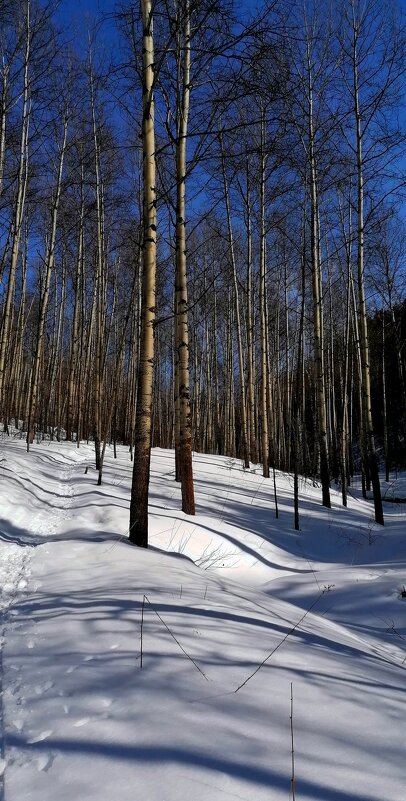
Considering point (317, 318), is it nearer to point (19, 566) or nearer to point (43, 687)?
point (19, 566)

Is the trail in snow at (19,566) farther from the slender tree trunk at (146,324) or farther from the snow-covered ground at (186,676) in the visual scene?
the slender tree trunk at (146,324)

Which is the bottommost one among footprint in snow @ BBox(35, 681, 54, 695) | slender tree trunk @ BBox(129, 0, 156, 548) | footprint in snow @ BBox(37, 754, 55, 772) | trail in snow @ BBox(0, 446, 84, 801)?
trail in snow @ BBox(0, 446, 84, 801)

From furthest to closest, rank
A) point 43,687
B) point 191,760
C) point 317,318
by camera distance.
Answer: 1. point 317,318
2. point 43,687
3. point 191,760

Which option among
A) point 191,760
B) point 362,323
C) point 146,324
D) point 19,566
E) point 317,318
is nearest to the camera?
point 191,760

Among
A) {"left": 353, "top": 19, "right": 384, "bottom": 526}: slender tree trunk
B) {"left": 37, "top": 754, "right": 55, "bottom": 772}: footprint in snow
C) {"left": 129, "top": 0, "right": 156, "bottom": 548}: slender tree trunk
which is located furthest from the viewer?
{"left": 353, "top": 19, "right": 384, "bottom": 526}: slender tree trunk

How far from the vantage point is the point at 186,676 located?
2.18 metres

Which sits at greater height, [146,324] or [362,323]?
[362,323]

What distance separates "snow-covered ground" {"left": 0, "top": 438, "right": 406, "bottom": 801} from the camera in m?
1.53

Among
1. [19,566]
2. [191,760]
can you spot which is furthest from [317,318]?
[191,760]

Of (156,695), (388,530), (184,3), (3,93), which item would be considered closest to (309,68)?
(184,3)

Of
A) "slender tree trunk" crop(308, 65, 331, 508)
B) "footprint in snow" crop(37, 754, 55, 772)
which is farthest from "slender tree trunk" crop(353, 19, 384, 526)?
"footprint in snow" crop(37, 754, 55, 772)

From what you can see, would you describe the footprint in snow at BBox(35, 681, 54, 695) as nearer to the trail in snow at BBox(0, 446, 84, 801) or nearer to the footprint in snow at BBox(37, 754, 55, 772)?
the trail in snow at BBox(0, 446, 84, 801)

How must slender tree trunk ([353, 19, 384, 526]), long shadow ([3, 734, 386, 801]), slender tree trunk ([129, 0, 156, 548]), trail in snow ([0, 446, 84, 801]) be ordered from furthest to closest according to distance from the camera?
slender tree trunk ([353, 19, 384, 526]), slender tree trunk ([129, 0, 156, 548]), trail in snow ([0, 446, 84, 801]), long shadow ([3, 734, 386, 801])

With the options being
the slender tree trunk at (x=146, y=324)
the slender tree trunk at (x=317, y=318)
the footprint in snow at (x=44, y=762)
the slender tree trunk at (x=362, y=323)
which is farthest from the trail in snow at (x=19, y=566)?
the slender tree trunk at (x=362, y=323)
